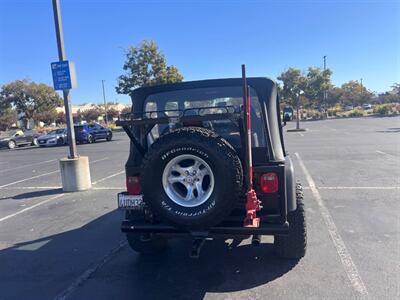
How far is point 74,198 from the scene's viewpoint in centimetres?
820

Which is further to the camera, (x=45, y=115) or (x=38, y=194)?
(x=45, y=115)

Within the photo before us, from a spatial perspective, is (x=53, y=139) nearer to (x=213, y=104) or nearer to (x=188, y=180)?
(x=213, y=104)

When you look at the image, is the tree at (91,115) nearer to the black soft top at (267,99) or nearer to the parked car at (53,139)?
the parked car at (53,139)

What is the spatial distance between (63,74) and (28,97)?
51.2 m

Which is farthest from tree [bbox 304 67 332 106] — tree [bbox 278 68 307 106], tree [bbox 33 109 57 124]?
tree [bbox 33 109 57 124]

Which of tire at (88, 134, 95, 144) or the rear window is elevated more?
the rear window

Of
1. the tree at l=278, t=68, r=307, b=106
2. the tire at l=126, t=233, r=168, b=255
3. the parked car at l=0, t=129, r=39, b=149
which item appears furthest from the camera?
the tree at l=278, t=68, r=307, b=106

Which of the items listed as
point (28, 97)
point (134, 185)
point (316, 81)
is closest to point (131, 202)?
point (134, 185)

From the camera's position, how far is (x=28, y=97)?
54.8 meters

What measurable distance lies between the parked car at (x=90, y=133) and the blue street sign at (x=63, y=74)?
20.6 meters

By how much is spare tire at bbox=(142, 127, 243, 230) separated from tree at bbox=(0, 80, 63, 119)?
2215 inches

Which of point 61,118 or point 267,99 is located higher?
point 61,118

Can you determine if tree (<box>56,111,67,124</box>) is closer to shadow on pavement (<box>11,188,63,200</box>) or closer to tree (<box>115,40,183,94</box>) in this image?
tree (<box>115,40,183,94</box>)

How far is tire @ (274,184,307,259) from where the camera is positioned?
13.6ft
